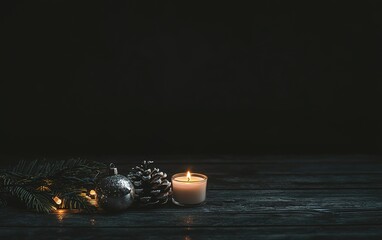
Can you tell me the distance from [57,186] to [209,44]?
1297 millimetres

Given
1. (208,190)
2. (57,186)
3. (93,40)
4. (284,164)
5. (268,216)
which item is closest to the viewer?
(268,216)

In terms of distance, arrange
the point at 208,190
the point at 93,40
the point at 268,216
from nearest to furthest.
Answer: the point at 268,216 < the point at 208,190 < the point at 93,40

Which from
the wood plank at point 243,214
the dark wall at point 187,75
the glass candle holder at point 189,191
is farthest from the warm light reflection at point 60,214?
the dark wall at point 187,75

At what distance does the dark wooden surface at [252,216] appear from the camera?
42.7 inches

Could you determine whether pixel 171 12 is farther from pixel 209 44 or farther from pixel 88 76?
pixel 88 76

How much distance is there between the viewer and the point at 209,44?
2357 millimetres

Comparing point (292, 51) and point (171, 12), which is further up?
point (171, 12)

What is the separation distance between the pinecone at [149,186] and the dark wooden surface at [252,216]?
0.03 metres

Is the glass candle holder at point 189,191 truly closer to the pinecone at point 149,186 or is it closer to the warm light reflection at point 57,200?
the pinecone at point 149,186

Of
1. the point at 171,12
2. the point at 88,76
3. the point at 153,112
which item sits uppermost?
the point at 171,12

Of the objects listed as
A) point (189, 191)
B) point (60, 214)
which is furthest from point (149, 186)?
point (60, 214)

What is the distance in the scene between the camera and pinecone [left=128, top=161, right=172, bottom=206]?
49.8 inches

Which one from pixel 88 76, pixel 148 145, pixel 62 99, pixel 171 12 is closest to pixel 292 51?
pixel 171 12

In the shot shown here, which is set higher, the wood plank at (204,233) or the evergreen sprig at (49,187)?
the evergreen sprig at (49,187)
